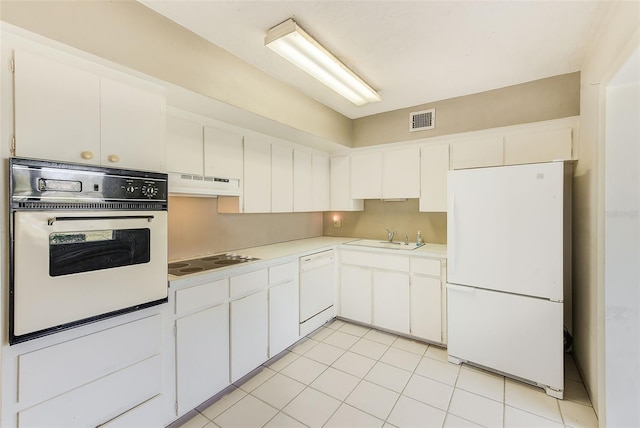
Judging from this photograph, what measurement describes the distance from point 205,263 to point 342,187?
6.84 feet

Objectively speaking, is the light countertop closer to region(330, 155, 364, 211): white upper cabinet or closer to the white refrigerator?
the white refrigerator

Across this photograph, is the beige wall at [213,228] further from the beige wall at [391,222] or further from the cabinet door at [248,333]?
the beige wall at [391,222]

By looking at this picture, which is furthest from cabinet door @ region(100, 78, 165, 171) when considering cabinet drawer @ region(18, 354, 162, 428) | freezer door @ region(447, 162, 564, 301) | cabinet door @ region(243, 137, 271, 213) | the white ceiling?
freezer door @ region(447, 162, 564, 301)

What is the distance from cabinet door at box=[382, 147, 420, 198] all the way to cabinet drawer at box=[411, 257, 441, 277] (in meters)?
0.79

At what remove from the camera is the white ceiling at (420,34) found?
5.31 feet

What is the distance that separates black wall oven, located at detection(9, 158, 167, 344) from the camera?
121 cm

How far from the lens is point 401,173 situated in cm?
331

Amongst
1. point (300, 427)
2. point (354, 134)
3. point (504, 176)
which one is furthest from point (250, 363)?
point (354, 134)

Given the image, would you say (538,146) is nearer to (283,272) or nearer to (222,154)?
(283,272)

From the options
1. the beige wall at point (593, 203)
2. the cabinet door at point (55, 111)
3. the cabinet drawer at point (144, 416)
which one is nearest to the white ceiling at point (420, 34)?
the beige wall at point (593, 203)

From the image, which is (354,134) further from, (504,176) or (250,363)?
(250,363)

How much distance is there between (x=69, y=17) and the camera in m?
1.32

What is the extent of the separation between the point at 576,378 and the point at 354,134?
10.5 feet

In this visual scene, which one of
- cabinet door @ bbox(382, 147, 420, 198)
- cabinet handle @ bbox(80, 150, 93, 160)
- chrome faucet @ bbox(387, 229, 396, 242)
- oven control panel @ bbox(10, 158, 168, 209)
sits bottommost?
chrome faucet @ bbox(387, 229, 396, 242)
